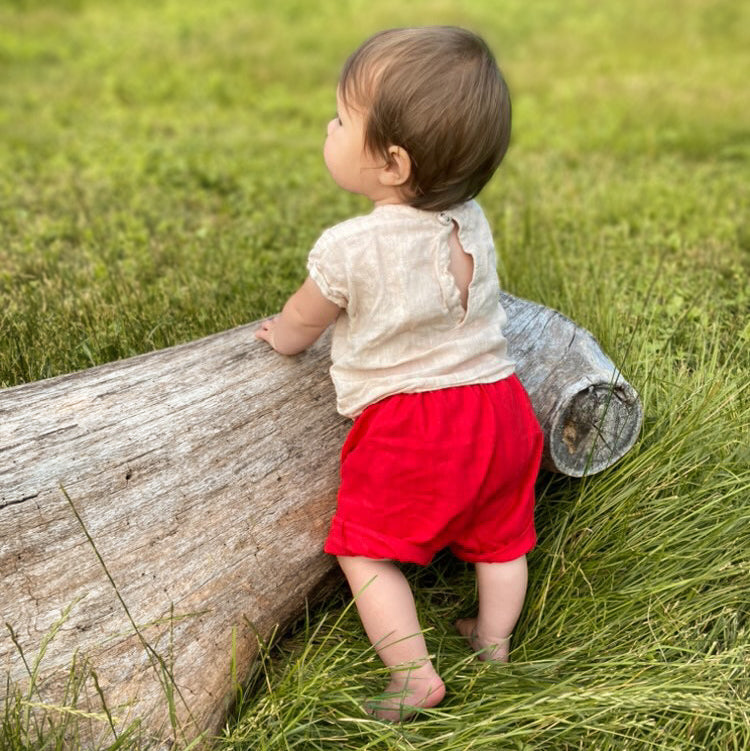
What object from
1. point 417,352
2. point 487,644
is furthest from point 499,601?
point 417,352

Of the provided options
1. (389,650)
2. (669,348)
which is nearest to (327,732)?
(389,650)

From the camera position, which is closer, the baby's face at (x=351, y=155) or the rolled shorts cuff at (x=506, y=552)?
the baby's face at (x=351, y=155)

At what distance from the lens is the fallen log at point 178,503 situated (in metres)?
2.39

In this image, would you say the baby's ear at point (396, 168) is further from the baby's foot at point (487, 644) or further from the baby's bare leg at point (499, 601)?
the baby's foot at point (487, 644)

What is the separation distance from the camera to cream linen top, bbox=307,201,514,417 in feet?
8.46

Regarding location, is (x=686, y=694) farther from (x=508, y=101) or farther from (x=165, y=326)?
(x=165, y=326)

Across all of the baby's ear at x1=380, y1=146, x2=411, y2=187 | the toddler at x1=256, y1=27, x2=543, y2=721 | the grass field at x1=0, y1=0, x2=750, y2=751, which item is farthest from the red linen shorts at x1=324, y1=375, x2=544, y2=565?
the baby's ear at x1=380, y1=146, x2=411, y2=187

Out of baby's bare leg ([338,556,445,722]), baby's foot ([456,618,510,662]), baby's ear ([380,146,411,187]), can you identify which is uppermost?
baby's ear ([380,146,411,187])

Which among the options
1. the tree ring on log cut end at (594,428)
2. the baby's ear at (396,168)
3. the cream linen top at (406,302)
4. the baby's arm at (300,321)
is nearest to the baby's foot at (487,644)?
the tree ring on log cut end at (594,428)

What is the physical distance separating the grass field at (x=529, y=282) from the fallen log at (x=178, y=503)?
0.15 meters

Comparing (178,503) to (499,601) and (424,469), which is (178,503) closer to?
(424,469)

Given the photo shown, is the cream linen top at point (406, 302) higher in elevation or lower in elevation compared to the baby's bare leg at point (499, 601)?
higher

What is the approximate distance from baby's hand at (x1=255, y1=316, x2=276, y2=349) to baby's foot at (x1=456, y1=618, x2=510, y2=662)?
1.10 metres

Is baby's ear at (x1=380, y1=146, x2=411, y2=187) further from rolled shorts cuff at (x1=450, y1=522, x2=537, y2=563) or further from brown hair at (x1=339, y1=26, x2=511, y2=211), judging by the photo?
rolled shorts cuff at (x1=450, y1=522, x2=537, y2=563)
